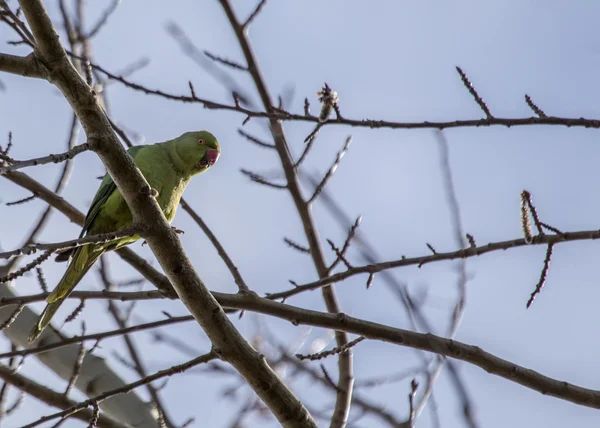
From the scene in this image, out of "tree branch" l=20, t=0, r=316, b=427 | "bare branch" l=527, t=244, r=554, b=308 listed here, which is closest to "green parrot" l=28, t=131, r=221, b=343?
"tree branch" l=20, t=0, r=316, b=427

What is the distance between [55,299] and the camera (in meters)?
3.85

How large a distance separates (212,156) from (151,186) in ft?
2.80

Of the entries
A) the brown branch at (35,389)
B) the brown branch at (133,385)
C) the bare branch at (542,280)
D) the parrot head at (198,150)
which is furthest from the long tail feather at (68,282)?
the bare branch at (542,280)

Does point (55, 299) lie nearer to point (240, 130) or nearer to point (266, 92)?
point (240, 130)

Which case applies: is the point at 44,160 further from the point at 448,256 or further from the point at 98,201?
the point at 98,201

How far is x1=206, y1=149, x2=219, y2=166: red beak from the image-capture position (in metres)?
5.05

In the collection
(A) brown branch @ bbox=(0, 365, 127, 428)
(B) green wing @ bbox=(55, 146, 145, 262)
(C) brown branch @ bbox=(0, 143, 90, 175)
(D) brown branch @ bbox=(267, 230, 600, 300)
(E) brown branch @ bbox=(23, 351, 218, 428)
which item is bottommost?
(E) brown branch @ bbox=(23, 351, 218, 428)

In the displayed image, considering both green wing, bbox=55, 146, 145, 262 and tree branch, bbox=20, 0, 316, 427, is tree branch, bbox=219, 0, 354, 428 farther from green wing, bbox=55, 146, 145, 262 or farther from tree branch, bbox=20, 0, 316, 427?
tree branch, bbox=20, 0, 316, 427

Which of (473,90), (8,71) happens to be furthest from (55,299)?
(473,90)

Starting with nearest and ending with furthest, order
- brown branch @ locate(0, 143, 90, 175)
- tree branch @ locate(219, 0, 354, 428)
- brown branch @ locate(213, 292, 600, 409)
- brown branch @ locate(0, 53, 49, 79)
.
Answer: brown branch @ locate(0, 143, 90, 175) < brown branch @ locate(0, 53, 49, 79) < brown branch @ locate(213, 292, 600, 409) < tree branch @ locate(219, 0, 354, 428)

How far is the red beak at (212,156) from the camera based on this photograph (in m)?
5.05

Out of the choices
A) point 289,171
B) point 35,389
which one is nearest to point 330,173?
point 289,171

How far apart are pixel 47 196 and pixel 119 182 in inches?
56.8

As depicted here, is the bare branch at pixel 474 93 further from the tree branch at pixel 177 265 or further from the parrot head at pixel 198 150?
the parrot head at pixel 198 150
